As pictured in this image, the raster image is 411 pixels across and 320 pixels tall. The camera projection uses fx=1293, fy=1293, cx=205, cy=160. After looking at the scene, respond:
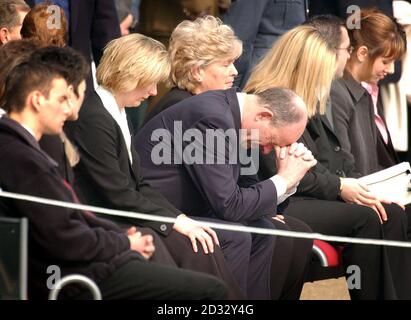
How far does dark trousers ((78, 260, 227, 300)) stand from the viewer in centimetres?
488

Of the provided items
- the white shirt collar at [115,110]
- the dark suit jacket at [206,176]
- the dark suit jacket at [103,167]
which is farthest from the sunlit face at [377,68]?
the dark suit jacket at [103,167]

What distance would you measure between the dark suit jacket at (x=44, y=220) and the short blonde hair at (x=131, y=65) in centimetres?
108

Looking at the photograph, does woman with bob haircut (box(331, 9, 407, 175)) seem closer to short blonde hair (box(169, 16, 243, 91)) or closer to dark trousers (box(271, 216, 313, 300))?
short blonde hair (box(169, 16, 243, 91))

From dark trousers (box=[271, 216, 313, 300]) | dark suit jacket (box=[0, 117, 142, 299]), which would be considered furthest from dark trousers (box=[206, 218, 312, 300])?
dark suit jacket (box=[0, 117, 142, 299])

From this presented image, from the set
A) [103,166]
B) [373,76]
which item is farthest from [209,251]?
[373,76]

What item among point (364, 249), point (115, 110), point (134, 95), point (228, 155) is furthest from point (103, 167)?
point (364, 249)

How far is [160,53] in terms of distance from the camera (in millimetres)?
5926

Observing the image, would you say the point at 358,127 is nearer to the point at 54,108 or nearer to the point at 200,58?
the point at 200,58

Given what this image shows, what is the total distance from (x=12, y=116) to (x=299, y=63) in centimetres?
222

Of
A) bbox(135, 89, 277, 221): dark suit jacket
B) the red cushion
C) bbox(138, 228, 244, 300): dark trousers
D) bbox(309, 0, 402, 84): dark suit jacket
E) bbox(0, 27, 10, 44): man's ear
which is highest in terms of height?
bbox(309, 0, 402, 84): dark suit jacket

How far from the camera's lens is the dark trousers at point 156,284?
192 inches

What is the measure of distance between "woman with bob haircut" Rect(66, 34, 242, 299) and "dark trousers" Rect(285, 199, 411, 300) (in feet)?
3.32

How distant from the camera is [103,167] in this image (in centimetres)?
564
